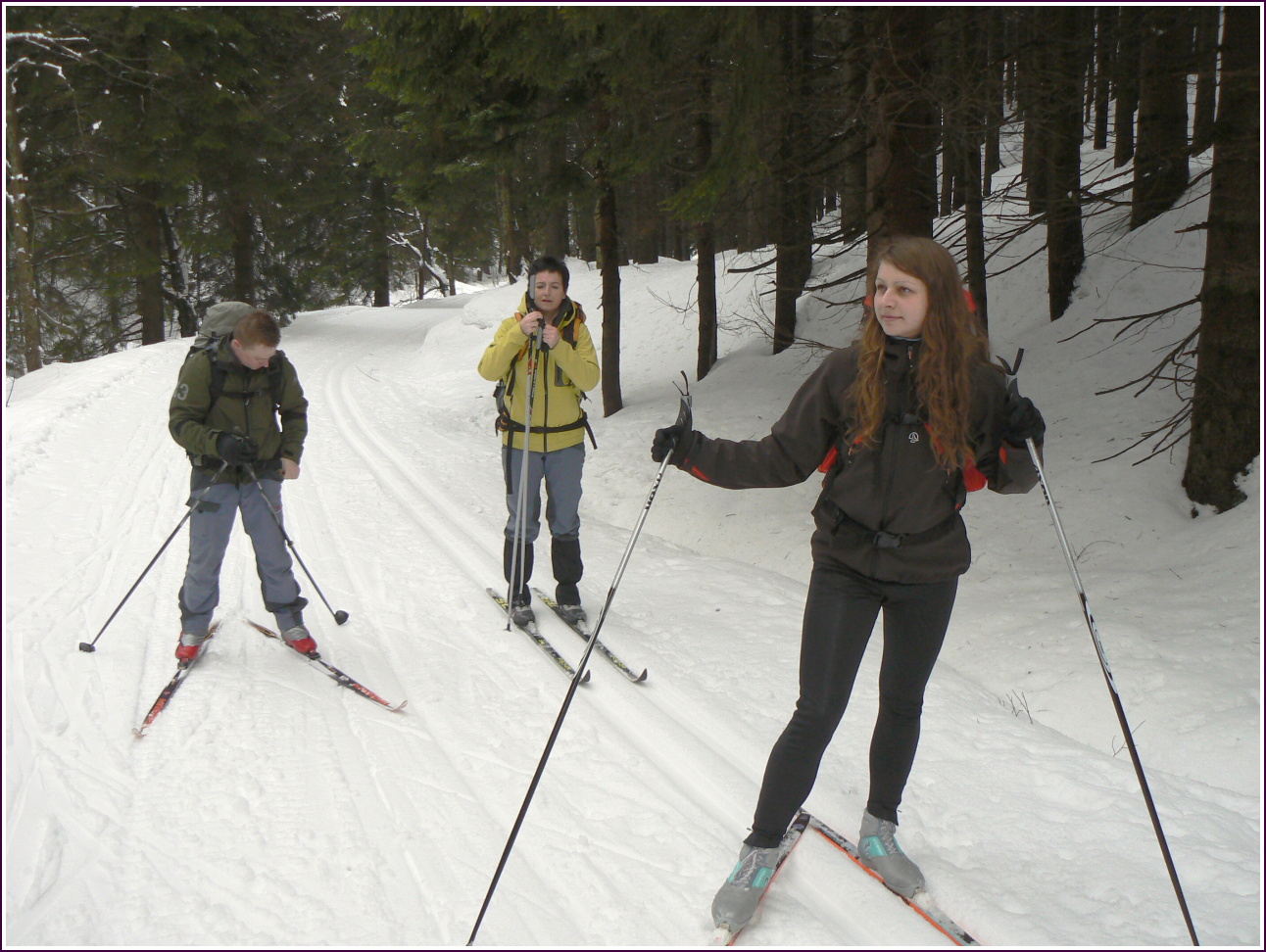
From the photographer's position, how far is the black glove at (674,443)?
2.91m

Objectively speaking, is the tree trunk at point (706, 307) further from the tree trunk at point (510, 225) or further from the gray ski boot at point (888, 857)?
the gray ski boot at point (888, 857)

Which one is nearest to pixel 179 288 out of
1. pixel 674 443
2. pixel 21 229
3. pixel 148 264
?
pixel 148 264

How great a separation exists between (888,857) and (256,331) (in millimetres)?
4052

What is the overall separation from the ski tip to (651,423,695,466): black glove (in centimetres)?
168

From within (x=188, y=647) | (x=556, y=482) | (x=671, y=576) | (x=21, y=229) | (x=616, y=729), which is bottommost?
(x=671, y=576)

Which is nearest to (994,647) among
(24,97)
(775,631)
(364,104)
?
(775,631)

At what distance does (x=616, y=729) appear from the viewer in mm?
4238

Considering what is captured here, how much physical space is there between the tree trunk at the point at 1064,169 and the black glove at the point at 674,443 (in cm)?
454

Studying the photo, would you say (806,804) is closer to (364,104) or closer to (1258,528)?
(1258,528)

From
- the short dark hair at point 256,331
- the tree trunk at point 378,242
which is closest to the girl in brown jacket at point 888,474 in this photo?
the short dark hair at point 256,331

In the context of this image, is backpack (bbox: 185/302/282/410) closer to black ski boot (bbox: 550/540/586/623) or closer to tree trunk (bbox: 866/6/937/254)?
black ski boot (bbox: 550/540/586/623)

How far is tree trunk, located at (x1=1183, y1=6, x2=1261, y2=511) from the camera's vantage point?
5223 mm

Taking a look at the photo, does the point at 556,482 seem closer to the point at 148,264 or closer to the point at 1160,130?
the point at 1160,130

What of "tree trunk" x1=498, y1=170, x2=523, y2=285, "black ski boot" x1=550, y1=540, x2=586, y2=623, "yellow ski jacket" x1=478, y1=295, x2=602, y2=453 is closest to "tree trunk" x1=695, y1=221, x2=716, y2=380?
"tree trunk" x1=498, y1=170, x2=523, y2=285
